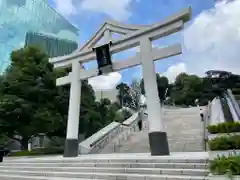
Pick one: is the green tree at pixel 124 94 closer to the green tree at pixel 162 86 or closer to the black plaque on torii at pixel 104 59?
the green tree at pixel 162 86

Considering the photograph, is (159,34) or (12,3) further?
(12,3)

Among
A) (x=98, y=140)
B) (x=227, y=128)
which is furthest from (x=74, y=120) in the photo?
(x=227, y=128)

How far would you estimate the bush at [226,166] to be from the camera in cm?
507

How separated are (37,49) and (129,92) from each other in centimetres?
3466

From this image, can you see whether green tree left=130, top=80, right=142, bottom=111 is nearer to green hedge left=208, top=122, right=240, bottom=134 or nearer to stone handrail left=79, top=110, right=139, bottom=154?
stone handrail left=79, top=110, right=139, bottom=154

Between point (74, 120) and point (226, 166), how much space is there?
810 cm

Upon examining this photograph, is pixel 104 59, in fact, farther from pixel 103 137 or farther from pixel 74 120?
pixel 103 137

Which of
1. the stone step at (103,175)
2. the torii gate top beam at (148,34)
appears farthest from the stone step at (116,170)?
the torii gate top beam at (148,34)

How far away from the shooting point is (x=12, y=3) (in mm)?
44062

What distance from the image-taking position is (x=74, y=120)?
40.1 feet

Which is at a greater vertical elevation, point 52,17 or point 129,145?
point 52,17

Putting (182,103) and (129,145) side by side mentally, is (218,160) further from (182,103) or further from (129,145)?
(182,103)

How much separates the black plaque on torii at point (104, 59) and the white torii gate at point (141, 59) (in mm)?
184

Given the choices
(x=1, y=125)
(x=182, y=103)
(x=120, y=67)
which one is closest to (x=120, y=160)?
(x=120, y=67)
